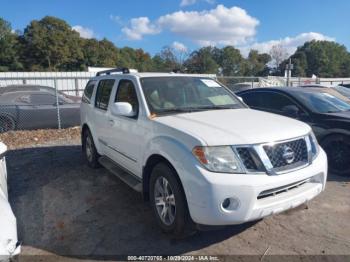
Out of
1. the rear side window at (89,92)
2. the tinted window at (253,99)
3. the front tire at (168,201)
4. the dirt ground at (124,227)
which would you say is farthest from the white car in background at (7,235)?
the tinted window at (253,99)

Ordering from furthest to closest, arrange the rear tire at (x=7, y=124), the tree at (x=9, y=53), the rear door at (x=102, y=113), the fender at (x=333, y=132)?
the tree at (x=9, y=53) → the rear tire at (x=7, y=124) → the fender at (x=333, y=132) → the rear door at (x=102, y=113)

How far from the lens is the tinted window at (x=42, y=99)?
994 centimetres

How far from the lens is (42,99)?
33.2 ft

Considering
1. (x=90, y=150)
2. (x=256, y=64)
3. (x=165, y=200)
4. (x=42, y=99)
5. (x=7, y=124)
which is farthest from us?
(x=256, y=64)

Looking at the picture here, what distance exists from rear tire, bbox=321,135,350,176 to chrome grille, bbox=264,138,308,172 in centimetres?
258

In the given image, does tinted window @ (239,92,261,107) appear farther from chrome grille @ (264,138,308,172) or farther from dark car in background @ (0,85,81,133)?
dark car in background @ (0,85,81,133)

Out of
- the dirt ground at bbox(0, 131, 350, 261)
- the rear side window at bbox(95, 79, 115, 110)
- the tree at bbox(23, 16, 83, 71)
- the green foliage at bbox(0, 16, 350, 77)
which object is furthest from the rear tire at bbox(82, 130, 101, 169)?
the tree at bbox(23, 16, 83, 71)

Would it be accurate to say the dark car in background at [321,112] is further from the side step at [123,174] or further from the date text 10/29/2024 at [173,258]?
the date text 10/29/2024 at [173,258]

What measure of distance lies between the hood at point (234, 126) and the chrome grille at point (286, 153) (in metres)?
0.08

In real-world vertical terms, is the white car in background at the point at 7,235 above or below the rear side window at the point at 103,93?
below

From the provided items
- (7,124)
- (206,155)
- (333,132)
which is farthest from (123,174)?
(7,124)

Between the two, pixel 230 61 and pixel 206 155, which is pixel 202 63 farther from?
pixel 206 155

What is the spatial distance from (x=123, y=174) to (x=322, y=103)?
4187 mm

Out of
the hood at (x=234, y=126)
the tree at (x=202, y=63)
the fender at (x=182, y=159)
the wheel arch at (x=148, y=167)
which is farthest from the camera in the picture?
the tree at (x=202, y=63)
